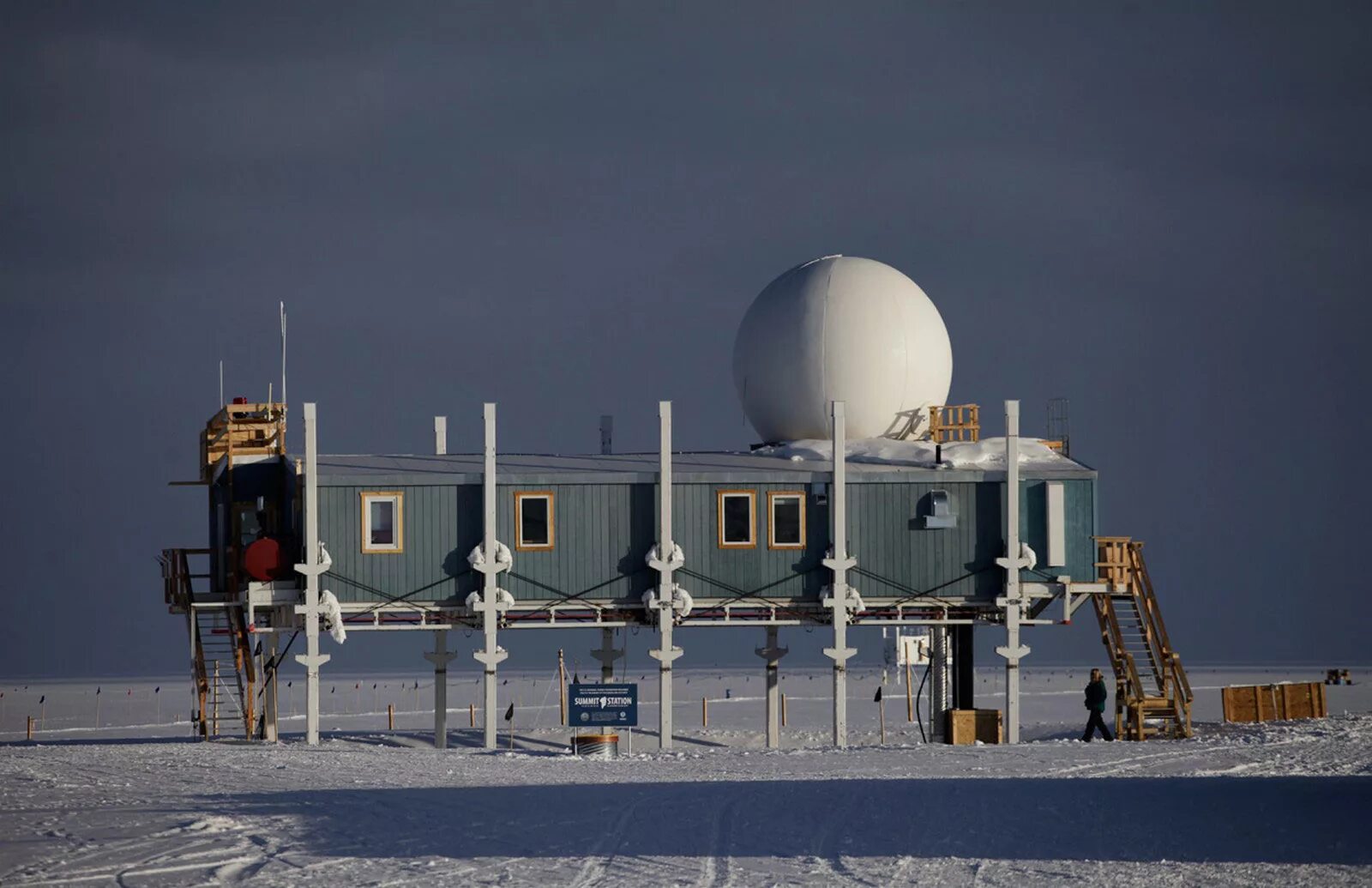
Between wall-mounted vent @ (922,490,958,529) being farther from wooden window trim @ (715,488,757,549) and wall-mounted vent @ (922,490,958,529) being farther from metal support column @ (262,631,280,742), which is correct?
metal support column @ (262,631,280,742)

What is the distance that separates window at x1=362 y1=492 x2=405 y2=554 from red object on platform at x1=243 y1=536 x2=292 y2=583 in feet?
6.64

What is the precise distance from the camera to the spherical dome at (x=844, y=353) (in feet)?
148

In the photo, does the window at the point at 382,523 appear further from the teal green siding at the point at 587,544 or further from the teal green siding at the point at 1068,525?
the teal green siding at the point at 1068,525

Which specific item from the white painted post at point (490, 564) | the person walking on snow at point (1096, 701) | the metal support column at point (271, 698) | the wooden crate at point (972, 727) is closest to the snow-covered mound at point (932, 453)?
the person walking on snow at point (1096, 701)

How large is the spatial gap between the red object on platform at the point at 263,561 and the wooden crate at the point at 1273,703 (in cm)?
2180

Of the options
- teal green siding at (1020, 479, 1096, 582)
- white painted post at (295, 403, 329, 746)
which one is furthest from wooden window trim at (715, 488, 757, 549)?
white painted post at (295, 403, 329, 746)

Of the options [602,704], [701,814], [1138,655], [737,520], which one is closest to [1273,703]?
[1138,655]

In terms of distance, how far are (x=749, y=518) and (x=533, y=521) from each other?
4706 millimetres

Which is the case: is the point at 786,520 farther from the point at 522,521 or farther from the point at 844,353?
the point at 522,521

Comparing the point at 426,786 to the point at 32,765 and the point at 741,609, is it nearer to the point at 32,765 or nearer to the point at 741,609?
the point at 32,765

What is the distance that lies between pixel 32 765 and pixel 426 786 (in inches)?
318

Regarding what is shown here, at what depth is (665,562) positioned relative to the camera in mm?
40438

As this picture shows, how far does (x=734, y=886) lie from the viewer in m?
19.5

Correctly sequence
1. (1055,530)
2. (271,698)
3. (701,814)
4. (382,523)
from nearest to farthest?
1. (701,814)
2. (382,523)
3. (1055,530)
4. (271,698)
